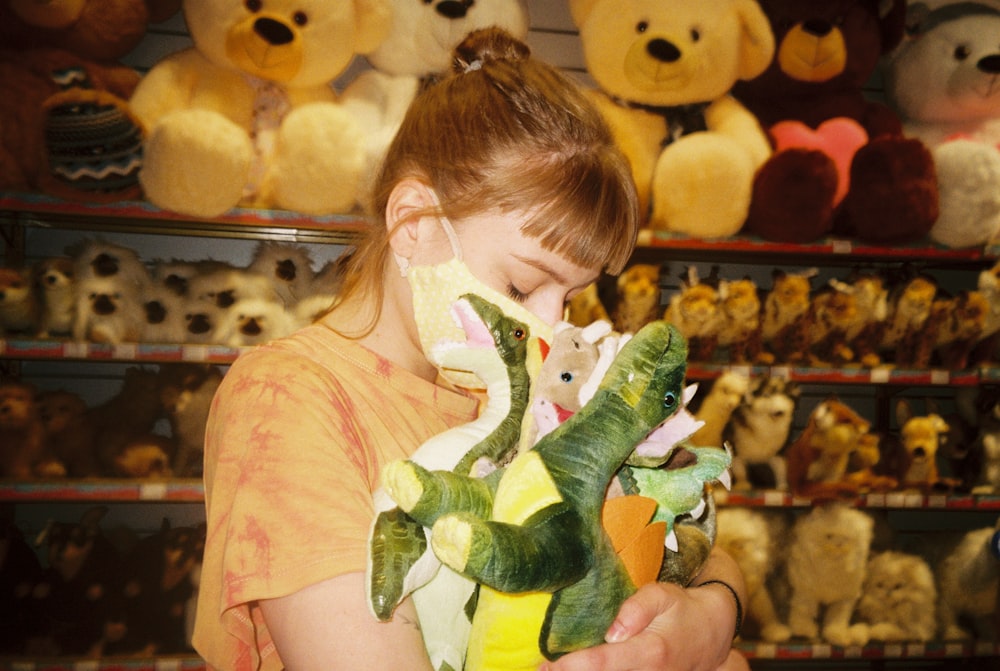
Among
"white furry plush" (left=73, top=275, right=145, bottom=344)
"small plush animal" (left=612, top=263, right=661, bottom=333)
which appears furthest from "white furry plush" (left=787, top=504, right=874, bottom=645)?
"white furry plush" (left=73, top=275, right=145, bottom=344)

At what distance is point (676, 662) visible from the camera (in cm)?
60

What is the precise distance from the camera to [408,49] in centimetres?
223

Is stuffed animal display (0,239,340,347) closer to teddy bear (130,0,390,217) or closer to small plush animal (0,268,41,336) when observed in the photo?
small plush animal (0,268,41,336)

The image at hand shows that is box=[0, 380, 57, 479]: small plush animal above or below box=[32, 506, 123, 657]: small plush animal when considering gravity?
above

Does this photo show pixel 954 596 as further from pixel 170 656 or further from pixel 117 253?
pixel 117 253

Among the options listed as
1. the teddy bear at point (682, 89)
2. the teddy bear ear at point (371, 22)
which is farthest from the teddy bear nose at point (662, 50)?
the teddy bear ear at point (371, 22)

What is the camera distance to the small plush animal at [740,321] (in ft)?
7.86

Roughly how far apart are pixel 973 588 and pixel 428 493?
2.85 meters

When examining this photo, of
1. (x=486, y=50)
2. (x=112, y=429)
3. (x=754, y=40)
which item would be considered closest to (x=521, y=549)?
(x=486, y=50)

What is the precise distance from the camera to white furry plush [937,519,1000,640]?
2.60 m

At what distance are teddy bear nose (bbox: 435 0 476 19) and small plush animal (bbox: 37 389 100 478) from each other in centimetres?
157

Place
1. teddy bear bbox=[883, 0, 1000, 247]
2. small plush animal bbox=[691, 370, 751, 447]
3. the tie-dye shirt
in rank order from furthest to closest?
teddy bear bbox=[883, 0, 1000, 247] < small plush animal bbox=[691, 370, 751, 447] < the tie-dye shirt

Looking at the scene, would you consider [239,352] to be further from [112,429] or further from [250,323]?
[112,429]

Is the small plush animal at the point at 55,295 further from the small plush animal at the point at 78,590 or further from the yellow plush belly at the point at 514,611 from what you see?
the yellow plush belly at the point at 514,611
